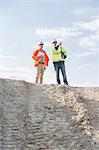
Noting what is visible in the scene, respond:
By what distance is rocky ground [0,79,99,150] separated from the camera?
A: 1352 cm

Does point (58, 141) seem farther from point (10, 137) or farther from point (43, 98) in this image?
point (43, 98)

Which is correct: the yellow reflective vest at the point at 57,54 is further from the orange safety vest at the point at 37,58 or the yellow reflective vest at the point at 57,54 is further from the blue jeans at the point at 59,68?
the orange safety vest at the point at 37,58

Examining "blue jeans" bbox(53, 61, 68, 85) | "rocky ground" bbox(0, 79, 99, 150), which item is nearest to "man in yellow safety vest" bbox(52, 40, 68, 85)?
"blue jeans" bbox(53, 61, 68, 85)

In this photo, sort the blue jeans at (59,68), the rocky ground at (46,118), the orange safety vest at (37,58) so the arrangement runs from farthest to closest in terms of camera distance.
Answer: the orange safety vest at (37,58) → the blue jeans at (59,68) → the rocky ground at (46,118)

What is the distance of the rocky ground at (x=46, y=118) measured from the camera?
1352 centimetres

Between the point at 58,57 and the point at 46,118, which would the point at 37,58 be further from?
the point at 46,118

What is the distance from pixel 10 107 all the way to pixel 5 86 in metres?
3.01

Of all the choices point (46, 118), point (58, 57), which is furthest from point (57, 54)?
point (46, 118)

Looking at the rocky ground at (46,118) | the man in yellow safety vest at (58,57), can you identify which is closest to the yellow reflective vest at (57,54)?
the man in yellow safety vest at (58,57)

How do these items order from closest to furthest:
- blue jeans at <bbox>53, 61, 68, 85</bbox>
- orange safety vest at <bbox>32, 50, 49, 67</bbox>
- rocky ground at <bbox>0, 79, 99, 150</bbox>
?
1. rocky ground at <bbox>0, 79, 99, 150</bbox>
2. blue jeans at <bbox>53, 61, 68, 85</bbox>
3. orange safety vest at <bbox>32, 50, 49, 67</bbox>

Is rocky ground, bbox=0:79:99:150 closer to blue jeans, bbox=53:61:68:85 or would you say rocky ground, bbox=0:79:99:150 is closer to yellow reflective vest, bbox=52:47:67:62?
blue jeans, bbox=53:61:68:85

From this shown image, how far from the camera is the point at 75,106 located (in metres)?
16.7

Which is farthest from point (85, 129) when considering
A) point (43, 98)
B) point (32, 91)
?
point (32, 91)

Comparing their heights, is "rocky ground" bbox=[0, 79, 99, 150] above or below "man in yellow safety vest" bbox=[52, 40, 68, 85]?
below
